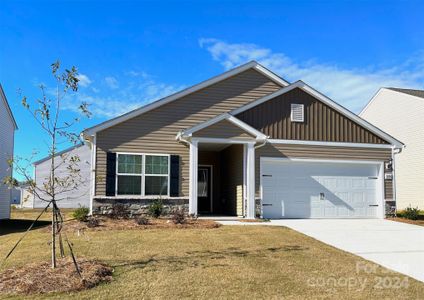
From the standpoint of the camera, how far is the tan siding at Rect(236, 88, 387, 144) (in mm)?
15570

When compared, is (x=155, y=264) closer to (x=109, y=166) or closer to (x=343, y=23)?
(x=109, y=166)

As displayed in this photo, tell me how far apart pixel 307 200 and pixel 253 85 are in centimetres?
546

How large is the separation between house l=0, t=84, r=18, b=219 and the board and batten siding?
771 centimetres

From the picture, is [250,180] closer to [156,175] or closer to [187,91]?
[156,175]

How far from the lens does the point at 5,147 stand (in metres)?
21.0

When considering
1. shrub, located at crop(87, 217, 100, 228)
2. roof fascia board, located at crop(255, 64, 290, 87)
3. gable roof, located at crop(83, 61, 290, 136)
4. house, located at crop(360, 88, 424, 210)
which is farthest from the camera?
house, located at crop(360, 88, 424, 210)

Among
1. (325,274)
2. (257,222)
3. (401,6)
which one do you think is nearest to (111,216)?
(257,222)

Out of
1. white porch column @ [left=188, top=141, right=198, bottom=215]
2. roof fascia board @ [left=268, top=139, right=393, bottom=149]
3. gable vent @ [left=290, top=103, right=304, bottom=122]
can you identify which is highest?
gable vent @ [left=290, top=103, right=304, bottom=122]

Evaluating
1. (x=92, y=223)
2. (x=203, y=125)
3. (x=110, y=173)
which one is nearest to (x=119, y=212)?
(x=110, y=173)

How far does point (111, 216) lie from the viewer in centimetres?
1410

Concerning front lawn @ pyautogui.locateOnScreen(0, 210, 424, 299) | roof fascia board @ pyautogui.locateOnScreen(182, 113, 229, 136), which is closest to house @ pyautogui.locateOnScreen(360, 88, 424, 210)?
roof fascia board @ pyautogui.locateOnScreen(182, 113, 229, 136)

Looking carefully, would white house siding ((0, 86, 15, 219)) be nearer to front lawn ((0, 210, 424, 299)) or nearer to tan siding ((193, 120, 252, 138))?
front lawn ((0, 210, 424, 299))

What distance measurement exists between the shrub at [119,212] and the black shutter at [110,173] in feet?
1.56

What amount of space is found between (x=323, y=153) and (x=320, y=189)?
138 cm
